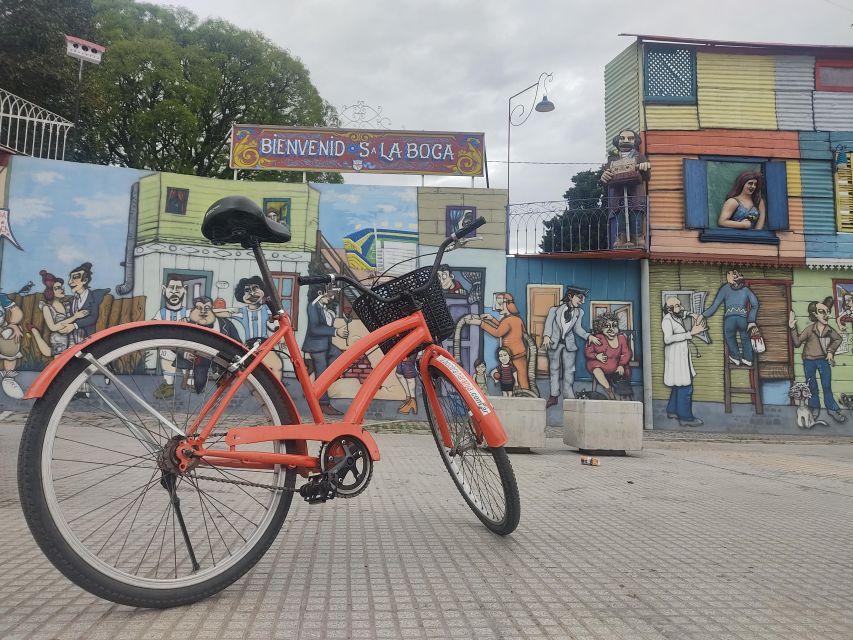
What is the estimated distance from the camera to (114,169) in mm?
12211

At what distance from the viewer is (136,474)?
239 cm

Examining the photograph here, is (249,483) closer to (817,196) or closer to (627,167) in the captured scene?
(627,167)

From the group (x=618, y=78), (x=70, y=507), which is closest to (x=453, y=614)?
(x=70, y=507)

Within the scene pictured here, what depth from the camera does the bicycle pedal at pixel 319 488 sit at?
230cm

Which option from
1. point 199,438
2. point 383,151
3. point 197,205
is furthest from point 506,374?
point 199,438

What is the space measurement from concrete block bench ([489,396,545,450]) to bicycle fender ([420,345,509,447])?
4.51 m

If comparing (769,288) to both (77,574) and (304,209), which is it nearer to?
(304,209)

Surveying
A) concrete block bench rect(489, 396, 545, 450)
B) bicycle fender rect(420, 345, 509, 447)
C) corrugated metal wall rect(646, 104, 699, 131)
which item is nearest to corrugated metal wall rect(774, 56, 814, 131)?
corrugated metal wall rect(646, 104, 699, 131)

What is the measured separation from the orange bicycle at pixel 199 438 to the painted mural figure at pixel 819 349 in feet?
40.9

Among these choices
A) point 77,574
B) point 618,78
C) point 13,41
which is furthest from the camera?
point 13,41

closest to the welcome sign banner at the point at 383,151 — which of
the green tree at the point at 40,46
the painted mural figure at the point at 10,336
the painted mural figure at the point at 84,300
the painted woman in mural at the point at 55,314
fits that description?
the painted mural figure at the point at 84,300

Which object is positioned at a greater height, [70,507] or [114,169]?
[114,169]

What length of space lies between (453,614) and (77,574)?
4.08ft

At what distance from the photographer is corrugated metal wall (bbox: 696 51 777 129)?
1323 cm
